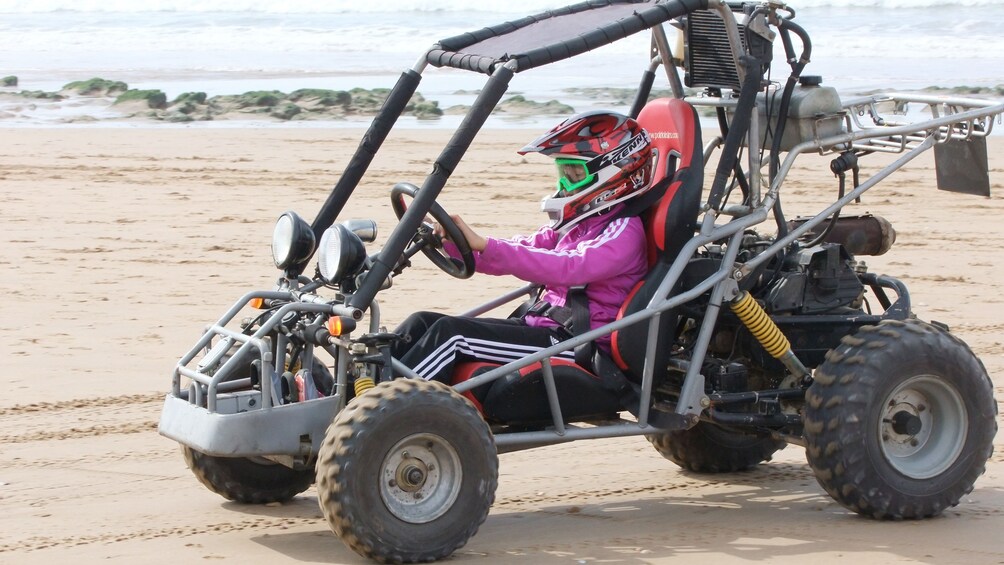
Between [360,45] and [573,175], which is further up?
[360,45]

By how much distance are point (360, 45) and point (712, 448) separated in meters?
34.4

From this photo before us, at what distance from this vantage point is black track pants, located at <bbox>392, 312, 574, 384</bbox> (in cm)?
554

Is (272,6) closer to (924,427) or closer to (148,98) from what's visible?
(148,98)

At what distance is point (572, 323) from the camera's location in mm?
5824

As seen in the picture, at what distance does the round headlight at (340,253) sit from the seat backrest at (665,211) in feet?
3.61

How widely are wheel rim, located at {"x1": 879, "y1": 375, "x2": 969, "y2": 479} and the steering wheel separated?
180 cm

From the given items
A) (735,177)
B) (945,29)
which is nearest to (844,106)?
(735,177)

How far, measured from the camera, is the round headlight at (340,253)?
17.3 ft

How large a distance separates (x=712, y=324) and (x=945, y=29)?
34377 millimetres

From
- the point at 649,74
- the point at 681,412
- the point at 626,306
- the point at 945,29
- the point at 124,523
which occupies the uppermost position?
the point at 945,29

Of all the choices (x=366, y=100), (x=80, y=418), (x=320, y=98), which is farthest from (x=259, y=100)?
(x=80, y=418)

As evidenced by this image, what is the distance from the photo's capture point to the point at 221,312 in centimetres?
1005

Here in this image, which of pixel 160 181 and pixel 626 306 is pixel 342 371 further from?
pixel 160 181

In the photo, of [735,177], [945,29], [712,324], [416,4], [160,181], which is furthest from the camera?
[416,4]
